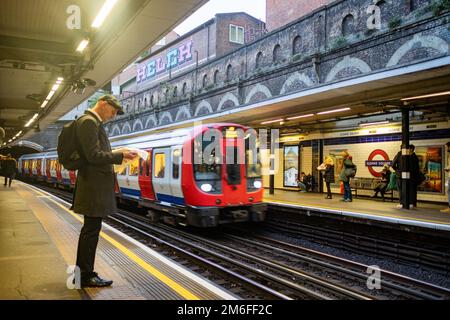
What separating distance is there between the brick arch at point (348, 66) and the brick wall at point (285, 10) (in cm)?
1408

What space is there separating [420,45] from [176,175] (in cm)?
698

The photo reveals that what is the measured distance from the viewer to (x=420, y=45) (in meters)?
→ 9.69

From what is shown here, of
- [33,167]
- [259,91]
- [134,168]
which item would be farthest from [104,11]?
[33,167]

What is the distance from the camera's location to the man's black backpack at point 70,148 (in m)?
3.67

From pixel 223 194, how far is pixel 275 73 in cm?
719

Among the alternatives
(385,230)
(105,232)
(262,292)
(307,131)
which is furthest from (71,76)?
(307,131)

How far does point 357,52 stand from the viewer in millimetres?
11680

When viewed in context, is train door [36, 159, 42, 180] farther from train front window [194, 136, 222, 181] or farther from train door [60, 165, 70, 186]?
train front window [194, 136, 222, 181]

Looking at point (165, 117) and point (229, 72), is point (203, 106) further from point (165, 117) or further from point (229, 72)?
point (165, 117)

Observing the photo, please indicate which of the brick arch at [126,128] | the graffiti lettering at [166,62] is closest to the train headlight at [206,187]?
the brick arch at [126,128]

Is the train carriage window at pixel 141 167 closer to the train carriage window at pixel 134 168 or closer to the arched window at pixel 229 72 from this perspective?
the train carriage window at pixel 134 168

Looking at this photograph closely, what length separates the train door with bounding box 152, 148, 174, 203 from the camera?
420 inches
